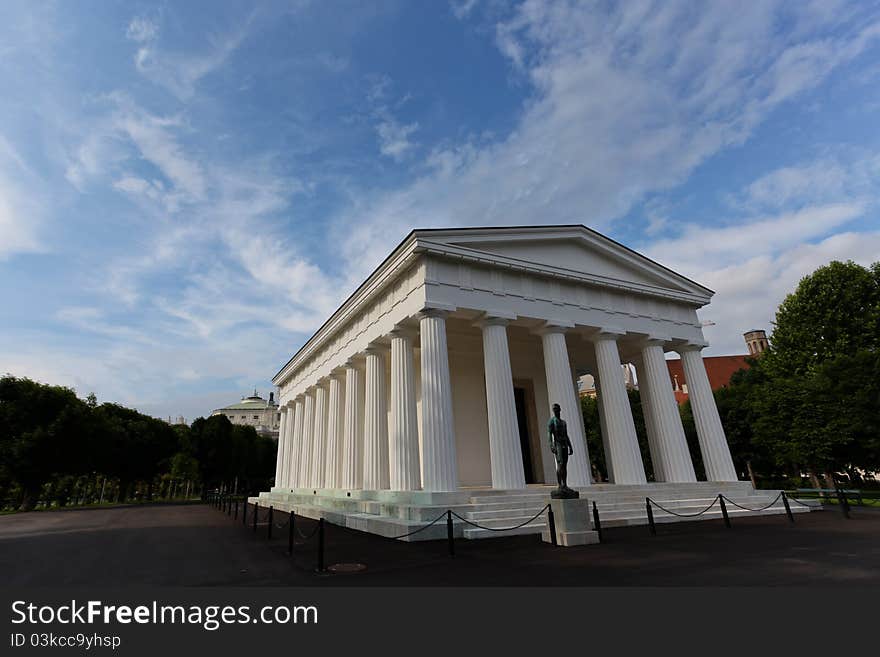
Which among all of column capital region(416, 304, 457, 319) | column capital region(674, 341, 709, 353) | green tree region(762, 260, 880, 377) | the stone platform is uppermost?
green tree region(762, 260, 880, 377)

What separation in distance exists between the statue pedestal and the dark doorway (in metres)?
Answer: 14.8

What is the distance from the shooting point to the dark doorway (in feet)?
86.5

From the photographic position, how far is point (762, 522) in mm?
15383

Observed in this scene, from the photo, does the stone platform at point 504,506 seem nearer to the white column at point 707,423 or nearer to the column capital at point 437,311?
the white column at point 707,423

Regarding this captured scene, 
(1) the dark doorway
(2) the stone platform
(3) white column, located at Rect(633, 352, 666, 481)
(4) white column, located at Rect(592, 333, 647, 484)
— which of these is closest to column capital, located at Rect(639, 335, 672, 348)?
(3) white column, located at Rect(633, 352, 666, 481)

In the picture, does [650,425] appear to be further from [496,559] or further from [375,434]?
[496,559]

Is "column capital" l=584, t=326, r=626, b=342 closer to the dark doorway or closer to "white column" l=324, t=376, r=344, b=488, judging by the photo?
the dark doorway

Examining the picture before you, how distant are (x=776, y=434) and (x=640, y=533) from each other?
2651 cm

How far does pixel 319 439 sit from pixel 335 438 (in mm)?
3756

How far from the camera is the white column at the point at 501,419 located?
16016 millimetres

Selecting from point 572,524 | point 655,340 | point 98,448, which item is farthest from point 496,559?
point 98,448

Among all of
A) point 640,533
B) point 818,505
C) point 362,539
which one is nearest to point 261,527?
point 362,539

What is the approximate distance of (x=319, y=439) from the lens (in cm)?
2895

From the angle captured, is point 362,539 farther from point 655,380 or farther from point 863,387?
point 863,387
